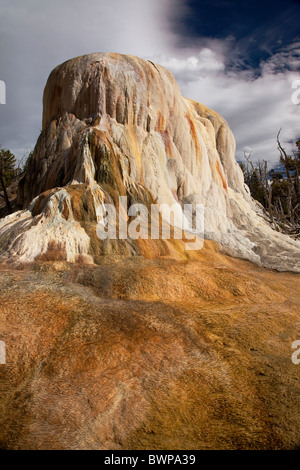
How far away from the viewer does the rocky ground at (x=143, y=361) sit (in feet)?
10.1

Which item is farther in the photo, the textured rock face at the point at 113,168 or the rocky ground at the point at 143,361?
the textured rock face at the point at 113,168

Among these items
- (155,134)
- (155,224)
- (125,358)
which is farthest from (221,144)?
(125,358)

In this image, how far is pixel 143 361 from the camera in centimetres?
405

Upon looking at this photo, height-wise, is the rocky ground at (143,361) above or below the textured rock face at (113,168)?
below

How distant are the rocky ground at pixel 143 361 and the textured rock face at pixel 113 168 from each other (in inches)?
42.4

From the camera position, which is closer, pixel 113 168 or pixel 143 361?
pixel 143 361

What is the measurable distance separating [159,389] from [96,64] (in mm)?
10178

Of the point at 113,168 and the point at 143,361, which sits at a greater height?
the point at 113,168

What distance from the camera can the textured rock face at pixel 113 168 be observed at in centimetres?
716

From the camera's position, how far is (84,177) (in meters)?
8.48

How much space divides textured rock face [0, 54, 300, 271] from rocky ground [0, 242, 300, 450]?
3.53ft

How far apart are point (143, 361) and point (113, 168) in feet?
19.5

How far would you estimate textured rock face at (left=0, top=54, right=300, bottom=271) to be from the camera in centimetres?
716
